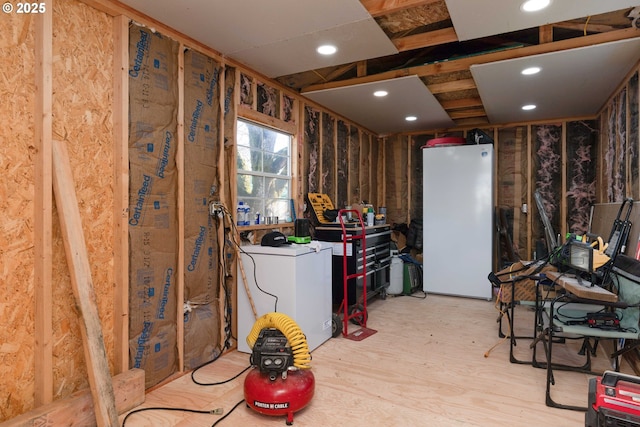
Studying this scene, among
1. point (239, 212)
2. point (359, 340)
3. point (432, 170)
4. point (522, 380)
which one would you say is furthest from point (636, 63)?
point (239, 212)

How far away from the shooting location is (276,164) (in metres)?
3.88

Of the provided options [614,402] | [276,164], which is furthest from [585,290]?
[276,164]

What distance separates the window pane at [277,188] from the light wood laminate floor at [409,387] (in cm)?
157

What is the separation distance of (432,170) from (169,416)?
4.37 metres

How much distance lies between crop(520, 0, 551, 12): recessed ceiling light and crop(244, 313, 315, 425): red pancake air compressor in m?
2.52

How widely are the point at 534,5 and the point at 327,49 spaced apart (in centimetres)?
147

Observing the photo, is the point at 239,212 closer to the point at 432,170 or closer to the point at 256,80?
the point at 256,80

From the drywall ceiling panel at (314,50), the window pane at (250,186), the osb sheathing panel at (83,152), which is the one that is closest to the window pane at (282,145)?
the window pane at (250,186)

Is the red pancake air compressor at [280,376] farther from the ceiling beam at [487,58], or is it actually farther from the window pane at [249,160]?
the ceiling beam at [487,58]

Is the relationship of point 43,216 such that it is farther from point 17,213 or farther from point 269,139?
point 269,139

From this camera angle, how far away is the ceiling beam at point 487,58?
8.95ft

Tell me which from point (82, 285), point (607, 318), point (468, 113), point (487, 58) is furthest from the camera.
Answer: point (468, 113)

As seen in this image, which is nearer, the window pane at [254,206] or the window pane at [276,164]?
the window pane at [254,206]

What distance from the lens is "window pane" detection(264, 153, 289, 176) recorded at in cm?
373
